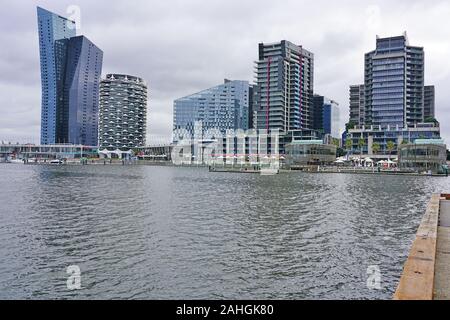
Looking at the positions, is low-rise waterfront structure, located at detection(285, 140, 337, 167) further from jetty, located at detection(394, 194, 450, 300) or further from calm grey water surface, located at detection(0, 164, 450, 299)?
Result: jetty, located at detection(394, 194, 450, 300)

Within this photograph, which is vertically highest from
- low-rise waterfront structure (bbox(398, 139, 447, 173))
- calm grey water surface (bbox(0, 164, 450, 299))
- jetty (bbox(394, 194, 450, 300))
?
low-rise waterfront structure (bbox(398, 139, 447, 173))

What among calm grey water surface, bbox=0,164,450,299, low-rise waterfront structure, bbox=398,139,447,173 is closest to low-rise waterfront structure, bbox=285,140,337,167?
low-rise waterfront structure, bbox=398,139,447,173

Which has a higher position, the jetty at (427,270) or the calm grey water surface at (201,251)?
the jetty at (427,270)

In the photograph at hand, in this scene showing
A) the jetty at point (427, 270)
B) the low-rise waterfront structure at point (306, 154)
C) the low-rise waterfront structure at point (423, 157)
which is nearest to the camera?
the jetty at point (427, 270)

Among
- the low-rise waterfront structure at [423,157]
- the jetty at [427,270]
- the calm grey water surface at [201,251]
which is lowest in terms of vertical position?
the calm grey water surface at [201,251]

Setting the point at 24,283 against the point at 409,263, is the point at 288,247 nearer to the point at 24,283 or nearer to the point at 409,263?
the point at 409,263

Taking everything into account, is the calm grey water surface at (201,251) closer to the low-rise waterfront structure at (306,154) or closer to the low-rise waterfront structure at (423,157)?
the low-rise waterfront structure at (423,157)

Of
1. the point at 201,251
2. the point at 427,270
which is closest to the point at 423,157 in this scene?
the point at 201,251

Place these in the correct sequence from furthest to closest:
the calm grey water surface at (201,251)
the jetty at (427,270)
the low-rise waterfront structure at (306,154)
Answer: the low-rise waterfront structure at (306,154) < the calm grey water surface at (201,251) < the jetty at (427,270)

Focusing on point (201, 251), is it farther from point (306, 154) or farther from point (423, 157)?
point (306, 154)

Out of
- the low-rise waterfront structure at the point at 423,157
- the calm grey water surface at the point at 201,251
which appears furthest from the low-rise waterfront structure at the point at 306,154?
the calm grey water surface at the point at 201,251
